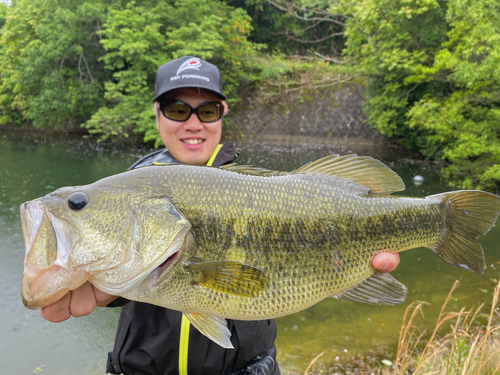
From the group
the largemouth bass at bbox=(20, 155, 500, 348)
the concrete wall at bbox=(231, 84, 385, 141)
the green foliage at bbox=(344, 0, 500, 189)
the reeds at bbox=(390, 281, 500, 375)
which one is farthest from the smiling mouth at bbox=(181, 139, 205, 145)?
the concrete wall at bbox=(231, 84, 385, 141)

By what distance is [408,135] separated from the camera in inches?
602

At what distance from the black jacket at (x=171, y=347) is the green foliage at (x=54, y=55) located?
2000 cm

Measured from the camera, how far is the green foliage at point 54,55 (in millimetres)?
18578

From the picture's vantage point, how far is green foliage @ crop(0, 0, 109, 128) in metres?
18.6

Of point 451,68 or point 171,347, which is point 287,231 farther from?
point 451,68

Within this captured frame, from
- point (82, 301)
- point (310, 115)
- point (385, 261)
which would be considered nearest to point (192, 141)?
point (82, 301)

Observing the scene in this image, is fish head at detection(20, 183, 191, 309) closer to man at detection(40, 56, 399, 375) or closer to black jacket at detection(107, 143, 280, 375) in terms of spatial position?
man at detection(40, 56, 399, 375)

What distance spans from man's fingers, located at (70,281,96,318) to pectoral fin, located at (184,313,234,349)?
44 cm

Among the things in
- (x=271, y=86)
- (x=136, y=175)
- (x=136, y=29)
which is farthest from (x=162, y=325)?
(x=271, y=86)

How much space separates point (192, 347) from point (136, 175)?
44.0 inches

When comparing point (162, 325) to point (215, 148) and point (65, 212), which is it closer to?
point (65, 212)

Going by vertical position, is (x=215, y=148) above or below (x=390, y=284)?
above

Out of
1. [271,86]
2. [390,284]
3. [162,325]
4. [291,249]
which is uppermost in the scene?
[291,249]

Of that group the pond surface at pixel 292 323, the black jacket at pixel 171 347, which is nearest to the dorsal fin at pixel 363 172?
the black jacket at pixel 171 347
